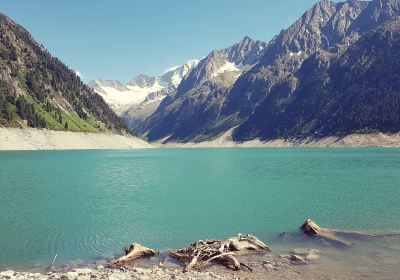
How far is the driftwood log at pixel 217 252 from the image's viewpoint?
29.2 meters

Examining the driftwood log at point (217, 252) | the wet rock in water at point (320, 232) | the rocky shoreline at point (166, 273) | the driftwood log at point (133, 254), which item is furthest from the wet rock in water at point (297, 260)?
the driftwood log at point (133, 254)

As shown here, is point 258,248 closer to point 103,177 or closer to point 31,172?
point 103,177

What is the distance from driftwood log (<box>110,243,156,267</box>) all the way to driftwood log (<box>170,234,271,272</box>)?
1.82 m

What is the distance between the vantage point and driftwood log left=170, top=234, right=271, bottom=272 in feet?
95.7

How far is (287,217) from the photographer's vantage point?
47.4 m

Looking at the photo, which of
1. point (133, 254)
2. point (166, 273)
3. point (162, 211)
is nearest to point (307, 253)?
point (166, 273)

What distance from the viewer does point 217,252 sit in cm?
3062

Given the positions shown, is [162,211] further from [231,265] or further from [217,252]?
[231,265]

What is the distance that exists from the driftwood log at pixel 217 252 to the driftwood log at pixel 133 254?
5.96ft

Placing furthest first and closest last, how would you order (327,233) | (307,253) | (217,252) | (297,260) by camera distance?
(327,233) < (307,253) < (217,252) < (297,260)

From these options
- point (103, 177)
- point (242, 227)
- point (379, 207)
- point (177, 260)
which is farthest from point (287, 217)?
point (103, 177)

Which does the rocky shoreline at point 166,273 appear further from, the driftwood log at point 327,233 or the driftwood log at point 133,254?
the driftwood log at point 327,233

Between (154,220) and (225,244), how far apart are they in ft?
52.7

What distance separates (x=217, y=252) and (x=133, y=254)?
20.2 feet
